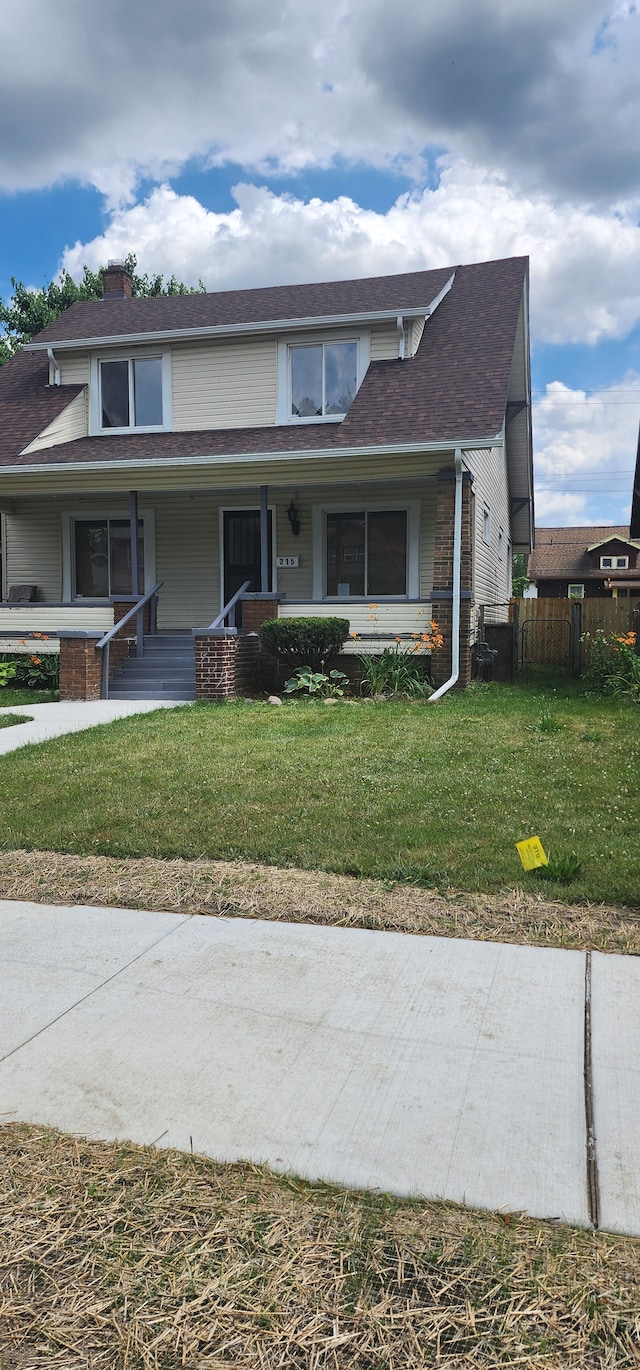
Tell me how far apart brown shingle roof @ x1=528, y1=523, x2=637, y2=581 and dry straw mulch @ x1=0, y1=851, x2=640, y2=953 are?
47.7 metres

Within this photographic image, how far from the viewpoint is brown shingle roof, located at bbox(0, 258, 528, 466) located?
12.8 metres

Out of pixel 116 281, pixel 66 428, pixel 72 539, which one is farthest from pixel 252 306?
pixel 72 539

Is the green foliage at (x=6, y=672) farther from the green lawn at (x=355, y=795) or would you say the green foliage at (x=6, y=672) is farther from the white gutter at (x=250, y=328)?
the white gutter at (x=250, y=328)

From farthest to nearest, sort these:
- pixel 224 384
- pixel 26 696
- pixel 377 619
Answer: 1. pixel 224 384
2. pixel 377 619
3. pixel 26 696

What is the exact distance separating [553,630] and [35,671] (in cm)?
869

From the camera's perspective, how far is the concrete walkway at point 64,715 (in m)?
8.78

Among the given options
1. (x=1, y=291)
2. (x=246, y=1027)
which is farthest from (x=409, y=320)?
(x=1, y=291)

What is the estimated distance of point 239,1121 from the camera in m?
2.44

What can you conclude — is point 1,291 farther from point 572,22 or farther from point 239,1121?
point 239,1121

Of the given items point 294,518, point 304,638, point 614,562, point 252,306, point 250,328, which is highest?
point 252,306

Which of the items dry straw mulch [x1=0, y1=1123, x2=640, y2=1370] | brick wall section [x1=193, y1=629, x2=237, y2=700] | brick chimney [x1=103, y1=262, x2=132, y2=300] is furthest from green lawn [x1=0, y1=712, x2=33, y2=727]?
brick chimney [x1=103, y1=262, x2=132, y2=300]

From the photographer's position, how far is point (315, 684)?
39.5 feet

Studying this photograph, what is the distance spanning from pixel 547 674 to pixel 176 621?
670 cm

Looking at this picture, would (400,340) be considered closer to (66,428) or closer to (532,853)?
(66,428)
